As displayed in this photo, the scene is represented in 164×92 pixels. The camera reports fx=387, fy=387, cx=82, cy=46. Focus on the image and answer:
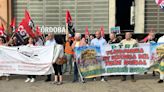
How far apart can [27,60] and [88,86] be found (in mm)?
2338

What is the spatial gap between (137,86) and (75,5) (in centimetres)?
986

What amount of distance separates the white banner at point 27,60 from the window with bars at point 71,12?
803 cm

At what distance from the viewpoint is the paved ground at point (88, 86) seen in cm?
1089

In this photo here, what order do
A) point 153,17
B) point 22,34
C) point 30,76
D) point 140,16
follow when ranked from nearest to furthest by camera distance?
point 30,76 < point 22,34 < point 140,16 < point 153,17

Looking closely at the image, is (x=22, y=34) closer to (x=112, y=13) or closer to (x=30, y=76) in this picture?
(x=30, y=76)

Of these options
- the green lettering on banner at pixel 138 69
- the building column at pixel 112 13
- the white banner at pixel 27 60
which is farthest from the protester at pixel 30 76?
the building column at pixel 112 13

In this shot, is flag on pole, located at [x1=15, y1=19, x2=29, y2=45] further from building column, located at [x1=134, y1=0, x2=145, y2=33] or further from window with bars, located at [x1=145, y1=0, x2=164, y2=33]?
window with bars, located at [x1=145, y1=0, x2=164, y2=33]

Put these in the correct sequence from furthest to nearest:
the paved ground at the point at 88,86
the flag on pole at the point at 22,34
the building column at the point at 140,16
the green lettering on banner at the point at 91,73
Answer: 1. the building column at the point at 140,16
2. the flag on pole at the point at 22,34
3. the green lettering on banner at the point at 91,73
4. the paved ground at the point at 88,86

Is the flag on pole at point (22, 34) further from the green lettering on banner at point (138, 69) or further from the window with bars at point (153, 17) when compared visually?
the window with bars at point (153, 17)

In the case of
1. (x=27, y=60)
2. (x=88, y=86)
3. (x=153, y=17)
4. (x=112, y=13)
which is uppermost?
(x=112, y=13)

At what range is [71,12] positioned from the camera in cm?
2045

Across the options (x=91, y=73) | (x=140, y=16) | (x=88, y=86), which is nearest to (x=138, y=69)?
(x=91, y=73)

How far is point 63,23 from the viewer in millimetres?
20531

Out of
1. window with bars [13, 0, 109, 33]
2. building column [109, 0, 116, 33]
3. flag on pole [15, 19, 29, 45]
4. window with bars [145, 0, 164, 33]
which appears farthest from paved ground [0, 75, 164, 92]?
window with bars [13, 0, 109, 33]
